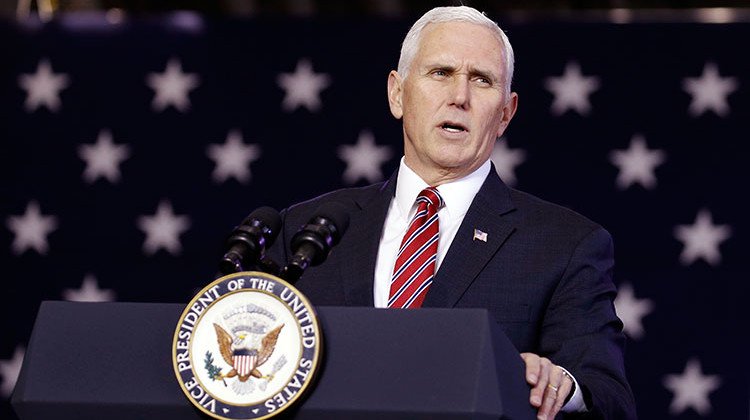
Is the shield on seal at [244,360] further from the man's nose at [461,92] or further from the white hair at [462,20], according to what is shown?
the white hair at [462,20]

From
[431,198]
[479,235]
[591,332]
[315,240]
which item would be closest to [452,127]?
[431,198]

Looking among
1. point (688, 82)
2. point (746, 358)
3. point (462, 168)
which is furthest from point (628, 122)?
point (462, 168)

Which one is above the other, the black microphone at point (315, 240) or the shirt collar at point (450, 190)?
the shirt collar at point (450, 190)

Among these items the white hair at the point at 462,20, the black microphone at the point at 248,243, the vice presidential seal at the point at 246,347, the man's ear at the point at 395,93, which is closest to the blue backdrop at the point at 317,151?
the man's ear at the point at 395,93

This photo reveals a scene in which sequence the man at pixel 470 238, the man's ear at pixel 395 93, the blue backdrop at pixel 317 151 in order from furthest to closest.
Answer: the blue backdrop at pixel 317 151 → the man's ear at pixel 395 93 → the man at pixel 470 238

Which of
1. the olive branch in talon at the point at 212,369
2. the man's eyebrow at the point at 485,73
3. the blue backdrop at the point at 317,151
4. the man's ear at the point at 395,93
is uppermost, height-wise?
the blue backdrop at the point at 317,151

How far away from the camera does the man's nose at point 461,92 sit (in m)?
Result: 2.00

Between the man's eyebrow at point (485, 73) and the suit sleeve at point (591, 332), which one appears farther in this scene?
the man's eyebrow at point (485, 73)

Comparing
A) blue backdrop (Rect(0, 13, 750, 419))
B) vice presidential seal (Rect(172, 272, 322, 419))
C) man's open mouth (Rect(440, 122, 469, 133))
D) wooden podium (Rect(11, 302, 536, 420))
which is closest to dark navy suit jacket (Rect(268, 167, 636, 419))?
man's open mouth (Rect(440, 122, 469, 133))

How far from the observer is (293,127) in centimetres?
366

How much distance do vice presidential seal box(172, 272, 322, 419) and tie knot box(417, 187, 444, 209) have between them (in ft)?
2.64

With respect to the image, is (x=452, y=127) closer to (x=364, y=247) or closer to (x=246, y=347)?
(x=364, y=247)

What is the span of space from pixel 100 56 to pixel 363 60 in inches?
39.8

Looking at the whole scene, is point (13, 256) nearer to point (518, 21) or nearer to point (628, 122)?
point (518, 21)
